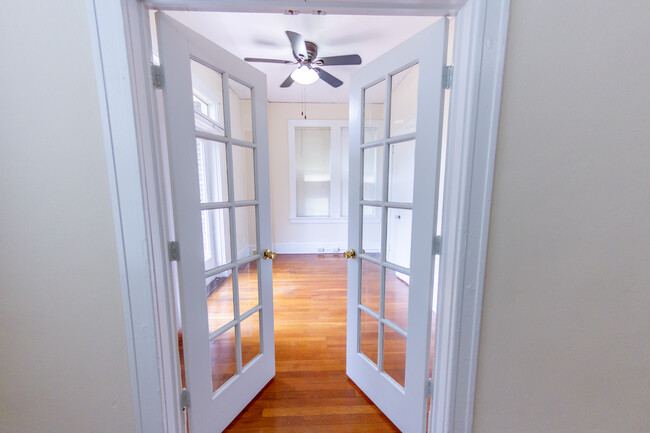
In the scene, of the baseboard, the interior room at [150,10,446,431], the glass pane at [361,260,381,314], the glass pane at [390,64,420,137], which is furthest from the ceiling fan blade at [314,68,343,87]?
the baseboard

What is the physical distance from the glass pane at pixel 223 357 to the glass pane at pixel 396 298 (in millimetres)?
869

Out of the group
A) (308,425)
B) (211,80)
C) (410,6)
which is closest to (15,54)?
(211,80)

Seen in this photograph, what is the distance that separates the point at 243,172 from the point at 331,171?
116 inches

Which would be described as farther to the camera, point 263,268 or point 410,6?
point 263,268

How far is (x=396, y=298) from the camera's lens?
125 centimetres

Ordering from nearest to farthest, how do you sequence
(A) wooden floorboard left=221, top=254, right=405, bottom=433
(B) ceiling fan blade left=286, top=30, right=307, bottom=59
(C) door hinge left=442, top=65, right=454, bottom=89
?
(C) door hinge left=442, top=65, right=454, bottom=89 → (A) wooden floorboard left=221, top=254, right=405, bottom=433 → (B) ceiling fan blade left=286, top=30, right=307, bottom=59

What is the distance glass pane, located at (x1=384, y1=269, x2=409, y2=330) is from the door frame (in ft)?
1.02

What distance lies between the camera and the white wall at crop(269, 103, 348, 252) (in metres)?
3.93

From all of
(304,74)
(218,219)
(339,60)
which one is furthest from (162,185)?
(339,60)

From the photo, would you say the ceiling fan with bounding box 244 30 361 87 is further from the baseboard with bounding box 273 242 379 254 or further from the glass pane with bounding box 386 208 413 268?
the baseboard with bounding box 273 242 379 254

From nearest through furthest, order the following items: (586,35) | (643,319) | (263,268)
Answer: (586,35)
(643,319)
(263,268)

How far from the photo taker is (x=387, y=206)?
113 centimetres

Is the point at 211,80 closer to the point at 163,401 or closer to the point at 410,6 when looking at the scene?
the point at 410,6

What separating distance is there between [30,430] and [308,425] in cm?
117
